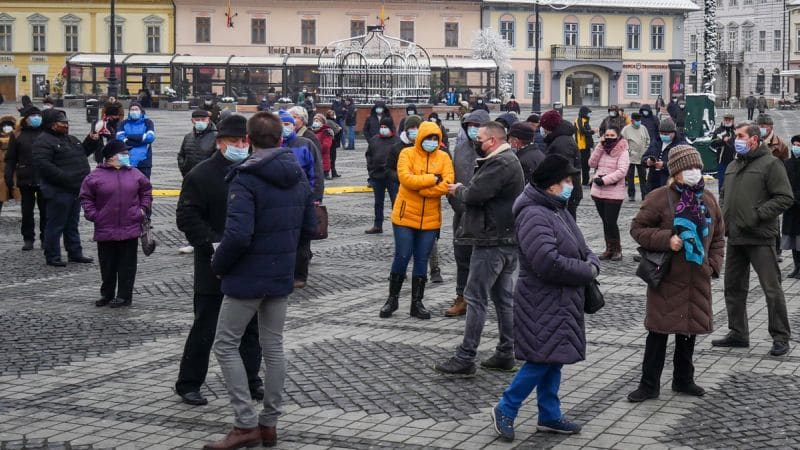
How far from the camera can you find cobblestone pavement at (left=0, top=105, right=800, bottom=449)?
7.25m

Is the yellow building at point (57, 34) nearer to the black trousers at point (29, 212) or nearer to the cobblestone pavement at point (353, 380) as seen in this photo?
the black trousers at point (29, 212)

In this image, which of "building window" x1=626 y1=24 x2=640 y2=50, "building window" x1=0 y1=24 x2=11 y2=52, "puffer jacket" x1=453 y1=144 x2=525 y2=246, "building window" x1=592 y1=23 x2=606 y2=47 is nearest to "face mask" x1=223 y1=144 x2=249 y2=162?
"puffer jacket" x1=453 y1=144 x2=525 y2=246

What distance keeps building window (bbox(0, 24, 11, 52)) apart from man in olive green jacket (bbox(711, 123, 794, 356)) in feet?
227

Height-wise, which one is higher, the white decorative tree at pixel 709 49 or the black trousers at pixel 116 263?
the white decorative tree at pixel 709 49

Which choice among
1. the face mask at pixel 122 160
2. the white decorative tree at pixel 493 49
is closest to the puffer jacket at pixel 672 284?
the face mask at pixel 122 160

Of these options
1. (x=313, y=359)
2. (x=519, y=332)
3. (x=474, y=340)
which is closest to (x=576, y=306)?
(x=519, y=332)

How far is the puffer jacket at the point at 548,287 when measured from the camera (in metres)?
6.96

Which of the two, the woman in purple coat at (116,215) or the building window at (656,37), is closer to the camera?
the woman in purple coat at (116,215)

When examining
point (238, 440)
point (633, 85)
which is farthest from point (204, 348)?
point (633, 85)

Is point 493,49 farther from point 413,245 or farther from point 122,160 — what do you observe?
point 413,245

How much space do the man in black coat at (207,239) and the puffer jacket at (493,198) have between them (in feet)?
5.94

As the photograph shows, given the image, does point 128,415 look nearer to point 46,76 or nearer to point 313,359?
point 313,359

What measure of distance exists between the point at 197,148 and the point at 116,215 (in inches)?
118

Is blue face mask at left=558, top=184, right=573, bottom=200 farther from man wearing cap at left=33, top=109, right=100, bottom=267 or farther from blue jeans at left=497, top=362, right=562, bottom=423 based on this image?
man wearing cap at left=33, top=109, right=100, bottom=267
